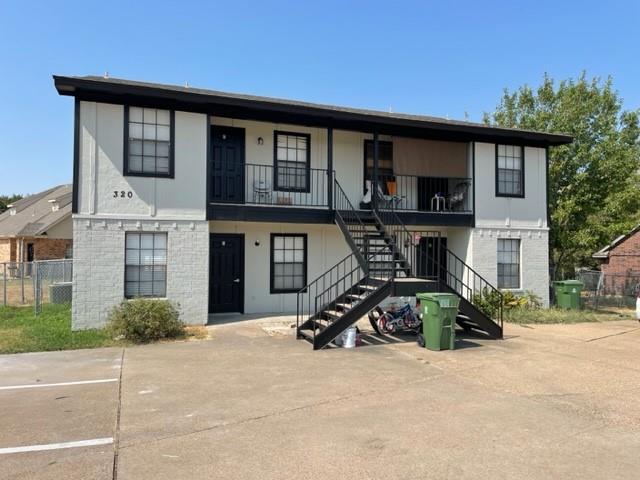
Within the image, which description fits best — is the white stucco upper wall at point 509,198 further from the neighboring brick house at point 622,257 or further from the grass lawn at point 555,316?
the neighboring brick house at point 622,257

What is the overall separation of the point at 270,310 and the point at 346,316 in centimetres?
491

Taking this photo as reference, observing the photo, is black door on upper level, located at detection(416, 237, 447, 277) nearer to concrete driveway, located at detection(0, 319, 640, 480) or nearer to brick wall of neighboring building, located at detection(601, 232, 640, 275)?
concrete driveway, located at detection(0, 319, 640, 480)

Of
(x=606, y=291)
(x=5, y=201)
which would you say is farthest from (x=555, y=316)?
(x=5, y=201)

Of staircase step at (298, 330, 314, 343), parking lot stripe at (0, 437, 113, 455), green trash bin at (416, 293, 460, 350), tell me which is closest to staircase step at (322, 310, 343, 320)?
staircase step at (298, 330, 314, 343)

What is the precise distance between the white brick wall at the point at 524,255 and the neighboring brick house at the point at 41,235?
90.7 ft

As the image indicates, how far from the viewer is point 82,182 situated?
445 inches

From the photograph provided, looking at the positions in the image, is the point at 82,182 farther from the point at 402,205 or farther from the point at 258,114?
the point at 402,205

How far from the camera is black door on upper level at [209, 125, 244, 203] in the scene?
13.5m

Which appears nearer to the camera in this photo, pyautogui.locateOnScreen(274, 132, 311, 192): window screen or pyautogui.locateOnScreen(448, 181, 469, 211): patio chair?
pyautogui.locateOnScreen(274, 132, 311, 192): window screen

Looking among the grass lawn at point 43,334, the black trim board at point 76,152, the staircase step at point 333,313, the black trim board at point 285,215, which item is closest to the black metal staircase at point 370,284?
the staircase step at point 333,313

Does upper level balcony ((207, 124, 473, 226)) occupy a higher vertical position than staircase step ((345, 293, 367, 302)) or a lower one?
higher

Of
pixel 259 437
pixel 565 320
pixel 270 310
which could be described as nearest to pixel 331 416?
pixel 259 437

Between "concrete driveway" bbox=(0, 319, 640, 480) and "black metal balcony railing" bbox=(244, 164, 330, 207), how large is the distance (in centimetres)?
558

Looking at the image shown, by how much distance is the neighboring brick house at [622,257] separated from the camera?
24000 millimetres
